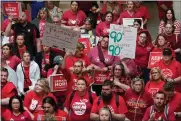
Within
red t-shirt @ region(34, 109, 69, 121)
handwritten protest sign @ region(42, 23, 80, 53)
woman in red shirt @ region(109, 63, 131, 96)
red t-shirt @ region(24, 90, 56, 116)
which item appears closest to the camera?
red t-shirt @ region(34, 109, 69, 121)

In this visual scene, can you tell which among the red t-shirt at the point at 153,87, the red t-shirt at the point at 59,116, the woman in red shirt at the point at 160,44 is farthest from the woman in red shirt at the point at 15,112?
the woman in red shirt at the point at 160,44

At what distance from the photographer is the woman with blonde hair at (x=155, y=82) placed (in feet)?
47.7

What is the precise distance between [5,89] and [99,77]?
1.90 m

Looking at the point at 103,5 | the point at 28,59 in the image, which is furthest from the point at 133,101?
the point at 103,5

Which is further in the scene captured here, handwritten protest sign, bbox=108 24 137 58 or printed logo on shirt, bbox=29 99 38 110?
handwritten protest sign, bbox=108 24 137 58

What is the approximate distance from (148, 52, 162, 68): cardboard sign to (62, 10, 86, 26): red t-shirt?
2.95 m

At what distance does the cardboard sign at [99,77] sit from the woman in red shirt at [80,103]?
3.37 ft

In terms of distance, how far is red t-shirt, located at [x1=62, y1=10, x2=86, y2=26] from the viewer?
18234 millimetres

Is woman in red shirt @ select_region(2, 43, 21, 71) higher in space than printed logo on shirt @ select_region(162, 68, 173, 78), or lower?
higher

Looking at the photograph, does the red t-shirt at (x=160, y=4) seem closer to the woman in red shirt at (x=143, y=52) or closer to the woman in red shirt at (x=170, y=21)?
the woman in red shirt at (x=170, y=21)

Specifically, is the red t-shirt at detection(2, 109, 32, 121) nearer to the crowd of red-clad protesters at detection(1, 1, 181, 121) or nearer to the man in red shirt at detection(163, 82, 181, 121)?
the crowd of red-clad protesters at detection(1, 1, 181, 121)

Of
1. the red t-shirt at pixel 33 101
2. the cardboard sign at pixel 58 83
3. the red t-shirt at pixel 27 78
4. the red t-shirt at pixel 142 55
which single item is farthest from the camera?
the red t-shirt at pixel 142 55

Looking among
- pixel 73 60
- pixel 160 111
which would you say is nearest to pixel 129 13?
pixel 73 60

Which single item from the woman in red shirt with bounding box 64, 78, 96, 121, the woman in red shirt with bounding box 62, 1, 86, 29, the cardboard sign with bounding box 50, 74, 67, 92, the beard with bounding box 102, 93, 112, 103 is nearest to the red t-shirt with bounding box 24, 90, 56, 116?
the woman in red shirt with bounding box 64, 78, 96, 121
